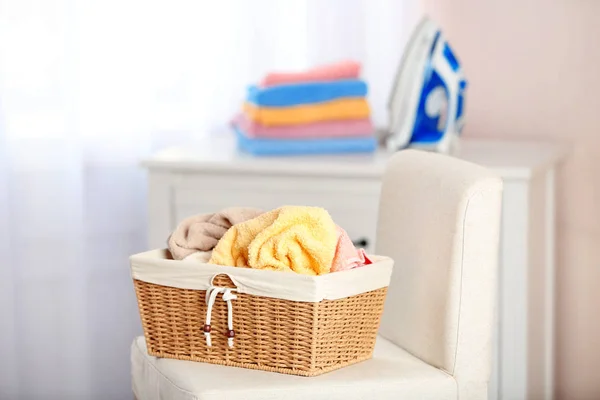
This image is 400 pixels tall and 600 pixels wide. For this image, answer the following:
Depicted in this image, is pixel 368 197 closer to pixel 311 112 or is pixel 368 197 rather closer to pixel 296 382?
pixel 311 112

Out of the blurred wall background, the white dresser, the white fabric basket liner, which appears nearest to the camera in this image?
the white fabric basket liner

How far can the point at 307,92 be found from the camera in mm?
1950

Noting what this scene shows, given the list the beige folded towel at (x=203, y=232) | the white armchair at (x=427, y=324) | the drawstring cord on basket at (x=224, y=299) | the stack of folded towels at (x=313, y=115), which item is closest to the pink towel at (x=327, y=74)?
the stack of folded towels at (x=313, y=115)

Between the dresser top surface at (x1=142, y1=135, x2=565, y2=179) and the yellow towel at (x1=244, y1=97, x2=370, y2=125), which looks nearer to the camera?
the dresser top surface at (x1=142, y1=135, x2=565, y2=179)

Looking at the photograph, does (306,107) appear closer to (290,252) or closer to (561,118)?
(561,118)

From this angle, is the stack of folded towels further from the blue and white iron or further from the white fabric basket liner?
the white fabric basket liner

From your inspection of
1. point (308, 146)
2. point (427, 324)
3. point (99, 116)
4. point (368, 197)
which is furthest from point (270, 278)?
point (99, 116)

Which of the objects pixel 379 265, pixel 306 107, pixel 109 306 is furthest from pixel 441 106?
pixel 109 306

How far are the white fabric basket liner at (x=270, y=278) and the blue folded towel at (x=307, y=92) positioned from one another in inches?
26.6

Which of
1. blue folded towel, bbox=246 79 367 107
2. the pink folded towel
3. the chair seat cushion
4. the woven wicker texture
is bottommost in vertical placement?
the chair seat cushion

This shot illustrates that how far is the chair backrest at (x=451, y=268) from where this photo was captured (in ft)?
4.32

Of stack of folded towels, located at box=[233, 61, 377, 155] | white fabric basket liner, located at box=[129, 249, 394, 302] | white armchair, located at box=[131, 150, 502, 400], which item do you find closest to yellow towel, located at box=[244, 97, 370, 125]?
stack of folded towels, located at box=[233, 61, 377, 155]

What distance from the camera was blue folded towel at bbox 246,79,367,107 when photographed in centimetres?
195

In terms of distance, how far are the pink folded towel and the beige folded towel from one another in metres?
0.60
